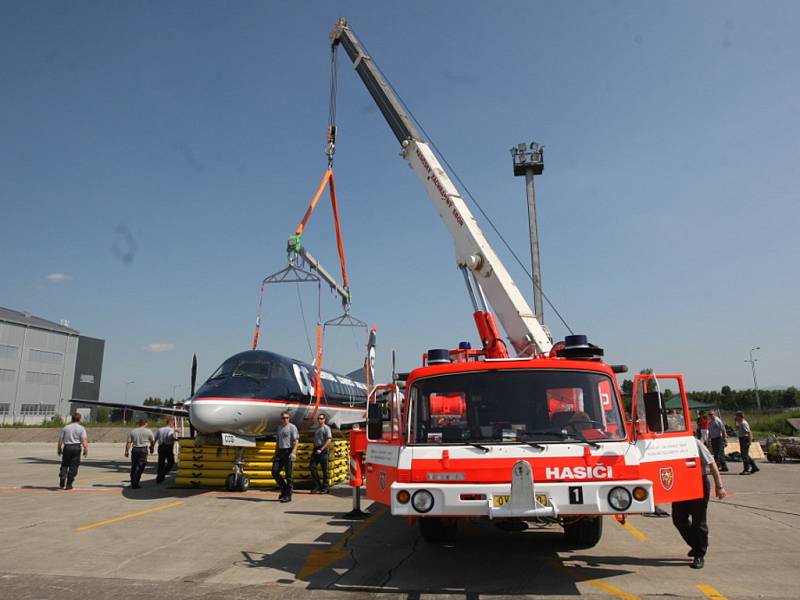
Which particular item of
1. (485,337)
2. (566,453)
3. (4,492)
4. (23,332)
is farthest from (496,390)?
(23,332)

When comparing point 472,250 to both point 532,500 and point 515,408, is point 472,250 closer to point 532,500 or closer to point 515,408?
point 515,408

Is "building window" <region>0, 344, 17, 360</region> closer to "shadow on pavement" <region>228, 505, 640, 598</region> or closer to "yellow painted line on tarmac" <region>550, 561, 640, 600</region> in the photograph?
"shadow on pavement" <region>228, 505, 640, 598</region>

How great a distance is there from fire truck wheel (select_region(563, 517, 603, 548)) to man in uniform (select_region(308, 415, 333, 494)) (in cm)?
657

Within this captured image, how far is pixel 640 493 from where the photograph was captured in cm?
483

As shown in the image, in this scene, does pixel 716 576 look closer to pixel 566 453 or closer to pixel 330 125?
pixel 566 453

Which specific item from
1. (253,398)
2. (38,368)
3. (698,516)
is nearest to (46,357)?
(38,368)

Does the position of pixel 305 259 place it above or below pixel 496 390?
above

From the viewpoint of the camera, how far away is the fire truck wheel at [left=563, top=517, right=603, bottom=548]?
21.5 feet

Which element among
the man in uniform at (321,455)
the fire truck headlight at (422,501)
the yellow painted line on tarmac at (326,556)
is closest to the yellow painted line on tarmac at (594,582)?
the fire truck headlight at (422,501)

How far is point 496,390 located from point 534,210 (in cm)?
2600

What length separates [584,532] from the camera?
664 cm

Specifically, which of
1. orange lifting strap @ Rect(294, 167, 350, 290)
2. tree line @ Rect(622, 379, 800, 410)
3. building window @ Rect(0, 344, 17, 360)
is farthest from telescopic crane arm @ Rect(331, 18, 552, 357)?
tree line @ Rect(622, 379, 800, 410)

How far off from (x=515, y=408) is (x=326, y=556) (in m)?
3.01

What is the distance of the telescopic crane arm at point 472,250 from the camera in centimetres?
1095
